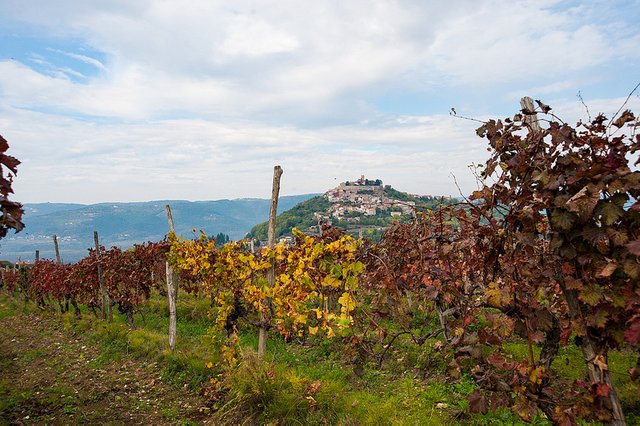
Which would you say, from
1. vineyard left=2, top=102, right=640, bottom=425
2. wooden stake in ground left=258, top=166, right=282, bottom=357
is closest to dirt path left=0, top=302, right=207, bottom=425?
vineyard left=2, top=102, right=640, bottom=425

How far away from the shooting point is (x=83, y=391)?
6934 mm

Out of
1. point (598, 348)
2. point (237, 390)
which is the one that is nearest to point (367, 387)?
point (237, 390)

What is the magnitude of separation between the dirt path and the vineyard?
1.95ft

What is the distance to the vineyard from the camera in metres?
2.21

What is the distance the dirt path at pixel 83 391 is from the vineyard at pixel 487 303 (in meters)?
0.59

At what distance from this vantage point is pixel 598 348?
2.37 metres

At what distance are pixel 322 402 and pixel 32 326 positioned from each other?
13.8m

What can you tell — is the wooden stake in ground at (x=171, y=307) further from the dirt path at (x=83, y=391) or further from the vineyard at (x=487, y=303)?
the dirt path at (x=83, y=391)

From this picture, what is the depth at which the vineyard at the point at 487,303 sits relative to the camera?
221 centimetres

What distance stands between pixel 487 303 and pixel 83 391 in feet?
24.3

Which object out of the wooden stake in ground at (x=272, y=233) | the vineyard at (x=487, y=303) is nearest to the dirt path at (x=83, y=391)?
the vineyard at (x=487, y=303)

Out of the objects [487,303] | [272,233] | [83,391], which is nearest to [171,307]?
[83,391]

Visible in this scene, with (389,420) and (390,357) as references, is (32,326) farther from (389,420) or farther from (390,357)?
(389,420)

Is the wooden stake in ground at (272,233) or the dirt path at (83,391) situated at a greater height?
the wooden stake in ground at (272,233)
